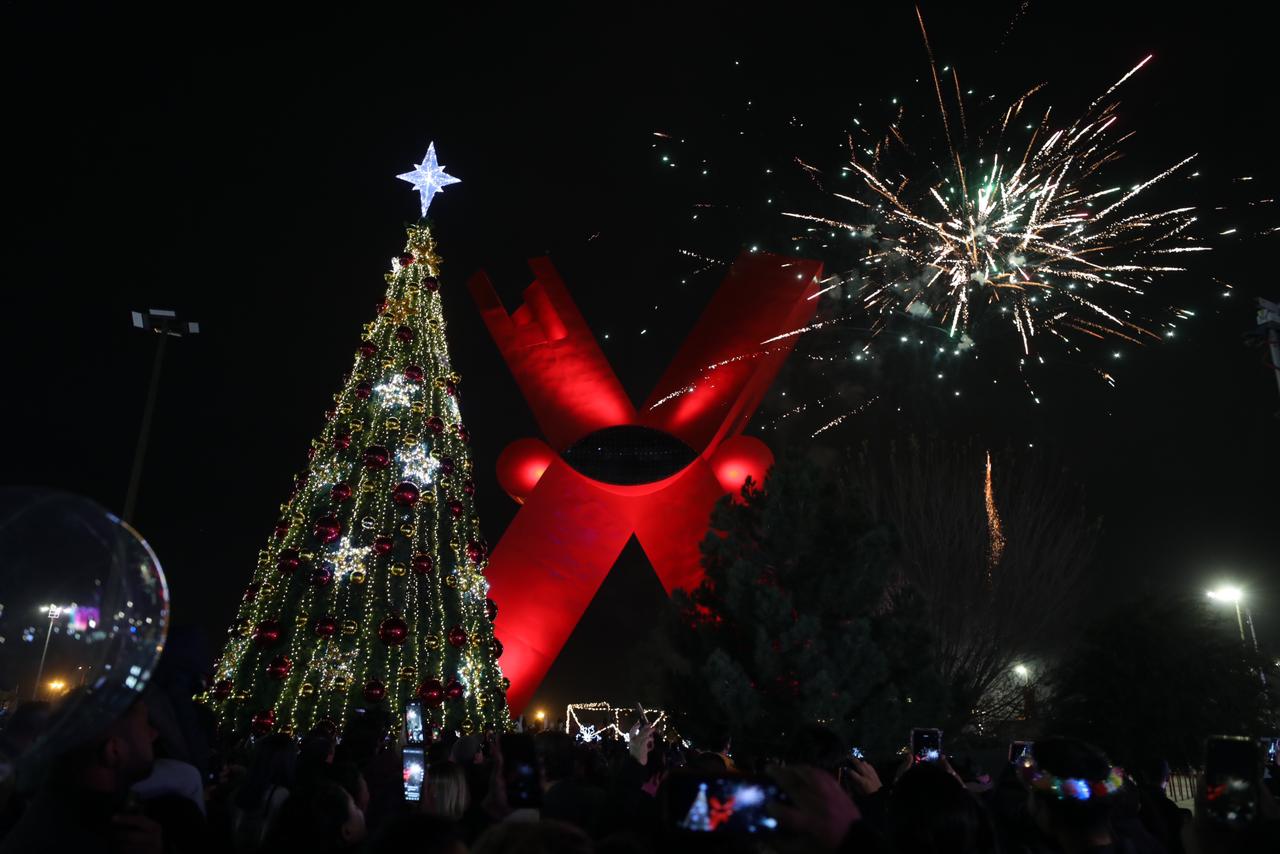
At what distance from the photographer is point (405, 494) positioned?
11.1 meters

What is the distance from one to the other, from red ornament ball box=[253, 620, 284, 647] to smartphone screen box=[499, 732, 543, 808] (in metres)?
7.77

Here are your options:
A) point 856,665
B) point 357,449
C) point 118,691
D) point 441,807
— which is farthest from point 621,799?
point 856,665

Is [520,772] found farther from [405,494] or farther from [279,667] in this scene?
[405,494]

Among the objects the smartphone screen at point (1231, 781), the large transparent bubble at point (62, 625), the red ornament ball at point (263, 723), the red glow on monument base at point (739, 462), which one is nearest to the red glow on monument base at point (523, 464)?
the red glow on monument base at point (739, 462)

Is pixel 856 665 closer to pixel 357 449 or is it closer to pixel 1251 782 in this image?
pixel 357 449

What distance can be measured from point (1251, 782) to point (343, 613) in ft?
32.3

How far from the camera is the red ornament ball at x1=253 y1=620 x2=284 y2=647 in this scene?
10.3 metres

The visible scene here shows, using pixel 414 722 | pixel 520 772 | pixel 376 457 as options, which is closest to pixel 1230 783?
pixel 520 772

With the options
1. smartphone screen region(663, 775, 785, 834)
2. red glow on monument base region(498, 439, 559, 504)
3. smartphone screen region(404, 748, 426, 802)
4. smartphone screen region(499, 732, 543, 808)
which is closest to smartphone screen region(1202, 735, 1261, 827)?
smartphone screen region(663, 775, 785, 834)

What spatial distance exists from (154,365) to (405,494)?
508 centimetres

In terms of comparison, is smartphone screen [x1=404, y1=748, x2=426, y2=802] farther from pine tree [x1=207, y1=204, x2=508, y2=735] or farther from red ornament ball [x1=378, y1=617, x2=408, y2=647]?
red ornament ball [x1=378, y1=617, x2=408, y2=647]

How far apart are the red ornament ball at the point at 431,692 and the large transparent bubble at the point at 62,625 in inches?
364

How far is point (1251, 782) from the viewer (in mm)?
2412

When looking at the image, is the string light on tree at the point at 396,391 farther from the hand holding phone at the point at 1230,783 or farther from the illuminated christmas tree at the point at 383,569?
the hand holding phone at the point at 1230,783
